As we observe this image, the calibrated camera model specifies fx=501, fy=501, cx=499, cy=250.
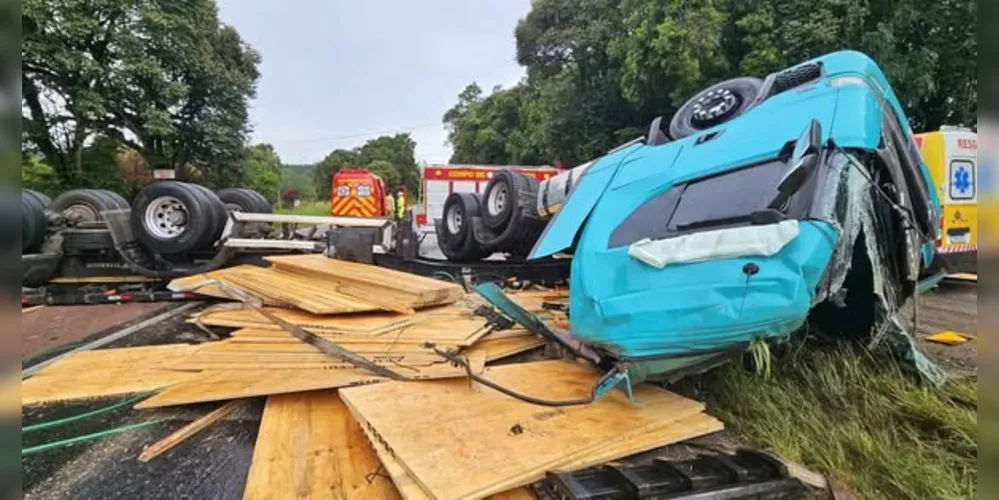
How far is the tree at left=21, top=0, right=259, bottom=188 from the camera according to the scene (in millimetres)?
15000

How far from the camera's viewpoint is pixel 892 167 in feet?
7.47

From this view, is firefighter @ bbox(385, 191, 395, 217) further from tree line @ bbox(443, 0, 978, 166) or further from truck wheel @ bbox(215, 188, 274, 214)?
tree line @ bbox(443, 0, 978, 166)

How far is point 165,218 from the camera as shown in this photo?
215 inches

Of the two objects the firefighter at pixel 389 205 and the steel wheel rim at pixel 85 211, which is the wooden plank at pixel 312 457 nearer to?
the steel wheel rim at pixel 85 211

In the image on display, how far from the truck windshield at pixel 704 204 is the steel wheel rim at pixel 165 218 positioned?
196 inches

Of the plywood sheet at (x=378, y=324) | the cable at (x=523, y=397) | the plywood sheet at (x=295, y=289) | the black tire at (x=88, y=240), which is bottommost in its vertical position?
the cable at (x=523, y=397)

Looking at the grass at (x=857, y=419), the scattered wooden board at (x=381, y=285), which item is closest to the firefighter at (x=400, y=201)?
the scattered wooden board at (x=381, y=285)

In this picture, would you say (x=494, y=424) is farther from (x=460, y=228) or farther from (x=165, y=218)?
(x=165, y=218)

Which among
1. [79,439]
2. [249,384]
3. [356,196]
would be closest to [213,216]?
[249,384]

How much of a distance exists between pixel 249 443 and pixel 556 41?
905 inches

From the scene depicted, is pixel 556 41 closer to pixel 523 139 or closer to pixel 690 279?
pixel 523 139

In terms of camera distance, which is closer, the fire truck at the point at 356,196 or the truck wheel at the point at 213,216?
the truck wheel at the point at 213,216

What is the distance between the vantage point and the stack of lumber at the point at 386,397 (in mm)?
1885

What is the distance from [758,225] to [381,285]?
123 inches
